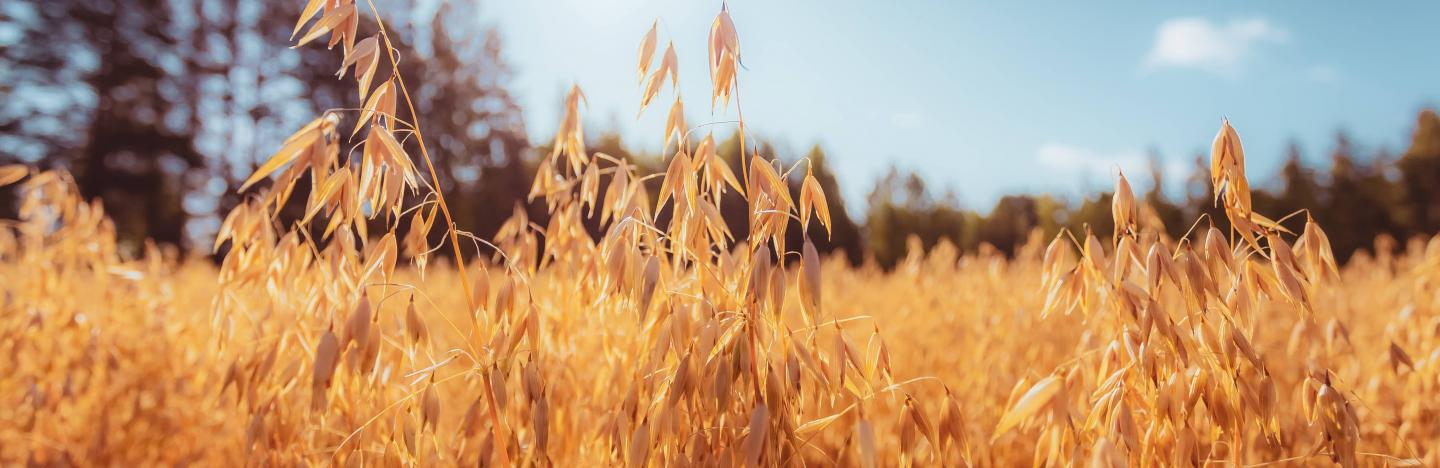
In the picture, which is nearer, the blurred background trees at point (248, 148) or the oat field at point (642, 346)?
the oat field at point (642, 346)

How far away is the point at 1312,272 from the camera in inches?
46.0

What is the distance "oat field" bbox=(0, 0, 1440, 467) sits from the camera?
2.91 ft

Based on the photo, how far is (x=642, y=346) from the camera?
1152mm

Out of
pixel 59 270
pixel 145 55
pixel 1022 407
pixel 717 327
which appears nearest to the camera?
pixel 1022 407

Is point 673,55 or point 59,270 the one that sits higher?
point 673,55

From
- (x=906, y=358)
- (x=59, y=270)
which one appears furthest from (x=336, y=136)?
(x=906, y=358)

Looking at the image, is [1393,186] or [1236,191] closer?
[1236,191]

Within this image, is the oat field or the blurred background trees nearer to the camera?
the oat field

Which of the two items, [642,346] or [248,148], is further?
[248,148]

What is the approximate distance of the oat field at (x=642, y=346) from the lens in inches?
34.9

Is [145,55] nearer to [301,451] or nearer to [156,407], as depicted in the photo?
[156,407]

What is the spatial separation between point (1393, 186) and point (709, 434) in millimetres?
23821

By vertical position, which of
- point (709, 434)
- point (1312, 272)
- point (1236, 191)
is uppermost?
point (1236, 191)

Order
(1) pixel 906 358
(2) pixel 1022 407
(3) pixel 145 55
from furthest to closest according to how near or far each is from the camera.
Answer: (3) pixel 145 55
(1) pixel 906 358
(2) pixel 1022 407
